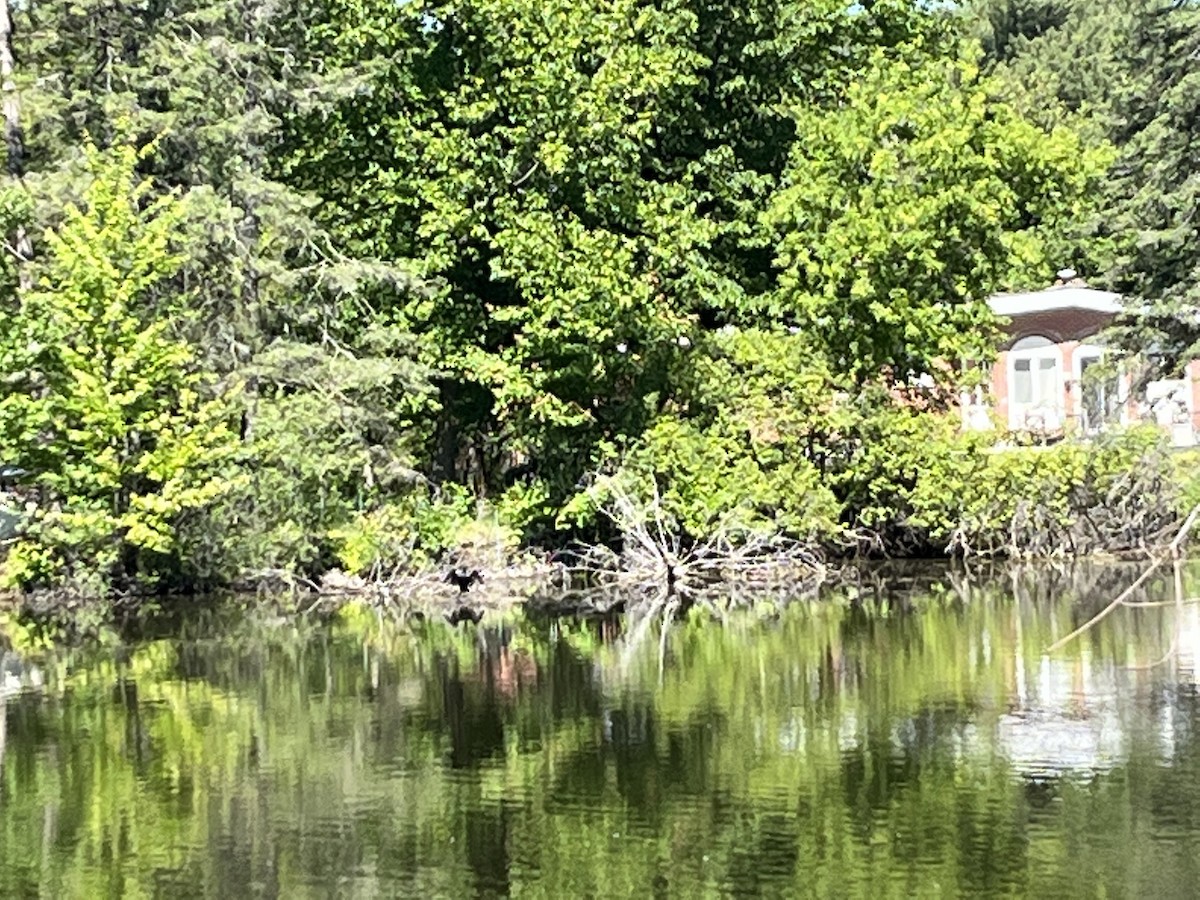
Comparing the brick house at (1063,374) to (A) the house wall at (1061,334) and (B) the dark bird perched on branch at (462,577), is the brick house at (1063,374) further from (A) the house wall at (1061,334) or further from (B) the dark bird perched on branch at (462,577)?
(B) the dark bird perched on branch at (462,577)

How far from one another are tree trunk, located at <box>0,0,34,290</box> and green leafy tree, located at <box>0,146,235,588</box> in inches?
50.8

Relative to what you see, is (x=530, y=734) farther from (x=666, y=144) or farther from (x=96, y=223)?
(x=666, y=144)

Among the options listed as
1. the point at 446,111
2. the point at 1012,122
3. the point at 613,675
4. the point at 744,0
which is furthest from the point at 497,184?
the point at 613,675

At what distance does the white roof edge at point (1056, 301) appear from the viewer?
3934 centimetres

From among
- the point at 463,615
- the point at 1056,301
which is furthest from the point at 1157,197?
the point at 463,615

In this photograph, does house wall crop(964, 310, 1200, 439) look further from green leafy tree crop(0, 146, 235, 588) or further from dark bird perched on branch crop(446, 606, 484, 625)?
green leafy tree crop(0, 146, 235, 588)

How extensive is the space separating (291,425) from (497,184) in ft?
18.3

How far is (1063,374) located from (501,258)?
18.3 m

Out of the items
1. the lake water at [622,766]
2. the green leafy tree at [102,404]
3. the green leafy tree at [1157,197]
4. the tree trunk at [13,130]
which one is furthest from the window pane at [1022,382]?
the tree trunk at [13,130]

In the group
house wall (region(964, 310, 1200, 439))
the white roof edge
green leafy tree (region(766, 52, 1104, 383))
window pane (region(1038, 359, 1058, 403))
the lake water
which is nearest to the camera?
the lake water

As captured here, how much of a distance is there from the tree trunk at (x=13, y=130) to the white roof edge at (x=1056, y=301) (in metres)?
22.4

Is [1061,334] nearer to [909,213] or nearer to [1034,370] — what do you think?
[1034,370]

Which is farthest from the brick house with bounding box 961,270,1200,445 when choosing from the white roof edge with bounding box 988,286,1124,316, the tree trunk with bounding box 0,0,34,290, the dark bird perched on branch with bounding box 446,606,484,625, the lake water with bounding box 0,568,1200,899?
the tree trunk with bounding box 0,0,34,290

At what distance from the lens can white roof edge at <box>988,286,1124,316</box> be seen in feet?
129
